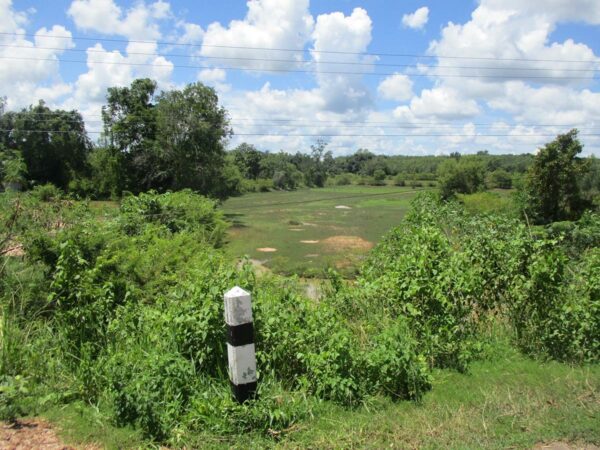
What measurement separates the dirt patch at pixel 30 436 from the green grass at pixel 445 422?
76 mm

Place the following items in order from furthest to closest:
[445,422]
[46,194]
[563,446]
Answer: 1. [46,194]
2. [445,422]
3. [563,446]

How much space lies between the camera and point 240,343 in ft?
10.5

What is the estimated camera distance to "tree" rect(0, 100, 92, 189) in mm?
43219

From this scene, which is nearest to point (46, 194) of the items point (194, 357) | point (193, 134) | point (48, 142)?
point (194, 357)

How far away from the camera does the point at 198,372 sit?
358cm

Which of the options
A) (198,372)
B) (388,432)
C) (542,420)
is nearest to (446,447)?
(388,432)

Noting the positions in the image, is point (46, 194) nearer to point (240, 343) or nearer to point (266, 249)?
point (240, 343)

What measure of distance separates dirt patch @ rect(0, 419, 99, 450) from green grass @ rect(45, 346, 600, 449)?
8 centimetres

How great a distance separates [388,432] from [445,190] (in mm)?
50463

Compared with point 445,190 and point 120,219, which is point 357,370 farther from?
point 445,190

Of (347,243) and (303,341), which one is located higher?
(303,341)

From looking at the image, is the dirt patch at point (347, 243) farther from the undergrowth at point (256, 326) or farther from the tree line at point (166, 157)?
the undergrowth at point (256, 326)

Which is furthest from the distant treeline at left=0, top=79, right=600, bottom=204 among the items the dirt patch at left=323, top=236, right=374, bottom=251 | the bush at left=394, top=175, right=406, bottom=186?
the bush at left=394, top=175, right=406, bottom=186

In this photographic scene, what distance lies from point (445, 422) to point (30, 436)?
9.07 feet
